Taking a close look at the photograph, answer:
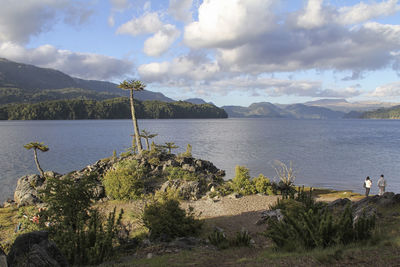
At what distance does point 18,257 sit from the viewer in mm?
6699

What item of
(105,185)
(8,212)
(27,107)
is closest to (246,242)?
(105,185)

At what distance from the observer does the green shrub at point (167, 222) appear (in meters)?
12.1

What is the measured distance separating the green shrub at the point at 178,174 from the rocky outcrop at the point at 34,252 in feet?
49.6

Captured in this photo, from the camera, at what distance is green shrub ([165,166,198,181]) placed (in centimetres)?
2280

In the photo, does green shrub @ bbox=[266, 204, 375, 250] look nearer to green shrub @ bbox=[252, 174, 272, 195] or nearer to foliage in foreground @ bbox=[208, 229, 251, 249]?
foliage in foreground @ bbox=[208, 229, 251, 249]

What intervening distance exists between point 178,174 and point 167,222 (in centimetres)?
1165

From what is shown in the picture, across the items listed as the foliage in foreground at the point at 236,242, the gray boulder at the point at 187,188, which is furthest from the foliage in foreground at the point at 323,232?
the gray boulder at the point at 187,188

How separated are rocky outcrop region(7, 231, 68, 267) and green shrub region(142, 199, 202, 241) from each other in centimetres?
511

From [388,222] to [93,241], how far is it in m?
10.8

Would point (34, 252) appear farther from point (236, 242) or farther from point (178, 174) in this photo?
point (178, 174)

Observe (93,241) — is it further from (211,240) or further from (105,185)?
(105,185)

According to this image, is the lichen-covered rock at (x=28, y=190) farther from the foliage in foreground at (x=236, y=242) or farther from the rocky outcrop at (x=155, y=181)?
the foliage in foreground at (x=236, y=242)

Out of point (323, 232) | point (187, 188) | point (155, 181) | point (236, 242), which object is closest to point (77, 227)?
point (236, 242)

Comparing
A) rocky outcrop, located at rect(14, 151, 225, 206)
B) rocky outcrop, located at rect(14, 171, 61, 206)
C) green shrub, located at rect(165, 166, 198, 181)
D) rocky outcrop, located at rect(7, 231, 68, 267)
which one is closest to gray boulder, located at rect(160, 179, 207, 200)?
rocky outcrop, located at rect(14, 151, 225, 206)
